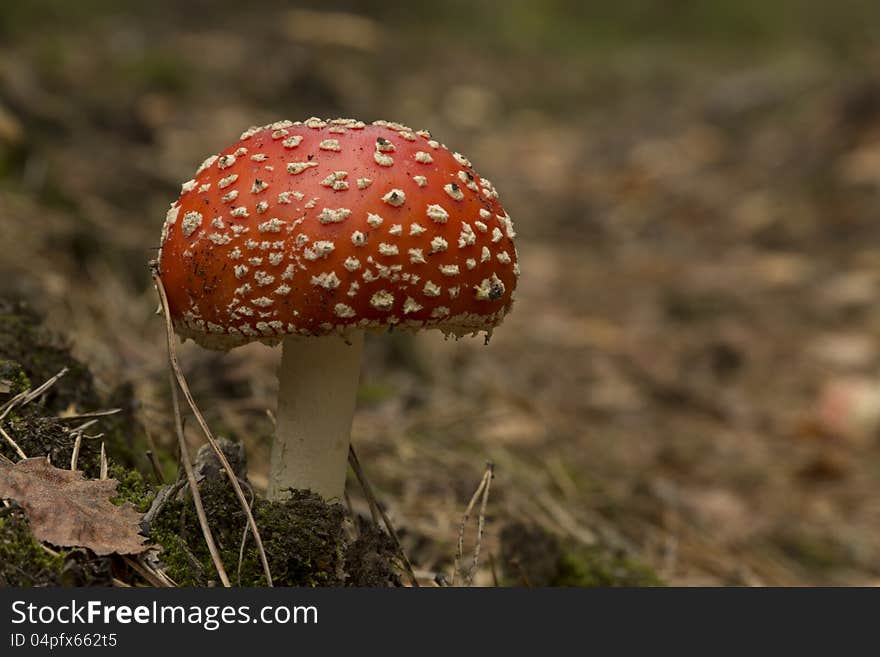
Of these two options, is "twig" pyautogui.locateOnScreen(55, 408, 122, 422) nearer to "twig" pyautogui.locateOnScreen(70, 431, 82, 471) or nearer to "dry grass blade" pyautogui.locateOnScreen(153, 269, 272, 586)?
"twig" pyautogui.locateOnScreen(70, 431, 82, 471)

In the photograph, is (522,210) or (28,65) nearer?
(28,65)

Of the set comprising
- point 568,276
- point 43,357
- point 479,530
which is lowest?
point 568,276

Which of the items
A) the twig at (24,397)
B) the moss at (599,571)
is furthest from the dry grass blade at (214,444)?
the moss at (599,571)

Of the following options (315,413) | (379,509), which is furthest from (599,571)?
(315,413)

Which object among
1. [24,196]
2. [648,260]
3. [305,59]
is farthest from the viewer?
[305,59]

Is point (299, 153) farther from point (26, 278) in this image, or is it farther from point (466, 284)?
point (26, 278)

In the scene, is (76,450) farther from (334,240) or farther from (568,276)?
(568,276)

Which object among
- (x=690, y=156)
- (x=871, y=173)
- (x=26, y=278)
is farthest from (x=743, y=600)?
(x=690, y=156)
